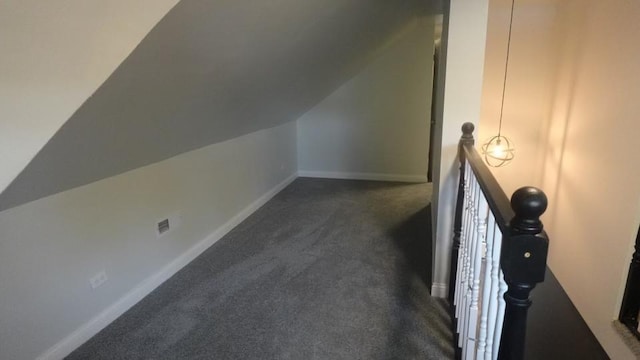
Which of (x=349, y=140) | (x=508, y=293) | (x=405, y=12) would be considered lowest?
(x=349, y=140)

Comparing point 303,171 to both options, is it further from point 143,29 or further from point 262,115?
point 143,29

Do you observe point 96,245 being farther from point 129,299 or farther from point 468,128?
point 468,128

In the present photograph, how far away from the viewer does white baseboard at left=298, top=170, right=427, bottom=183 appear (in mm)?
5184

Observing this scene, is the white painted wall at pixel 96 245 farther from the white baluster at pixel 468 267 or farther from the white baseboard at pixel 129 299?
the white baluster at pixel 468 267

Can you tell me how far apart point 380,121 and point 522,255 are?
14.8 ft

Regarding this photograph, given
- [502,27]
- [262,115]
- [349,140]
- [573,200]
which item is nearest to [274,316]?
[262,115]

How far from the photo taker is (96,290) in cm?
200

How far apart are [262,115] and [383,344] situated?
229 centimetres

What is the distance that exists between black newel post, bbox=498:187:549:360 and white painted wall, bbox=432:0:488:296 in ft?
4.49

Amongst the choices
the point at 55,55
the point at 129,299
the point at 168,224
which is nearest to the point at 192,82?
the point at 55,55

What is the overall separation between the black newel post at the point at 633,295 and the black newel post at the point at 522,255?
60.2 inches

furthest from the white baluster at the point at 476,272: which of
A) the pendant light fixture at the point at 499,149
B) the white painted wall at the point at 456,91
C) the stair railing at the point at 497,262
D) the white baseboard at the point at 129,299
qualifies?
the white baseboard at the point at 129,299

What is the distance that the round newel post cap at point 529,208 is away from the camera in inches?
29.2

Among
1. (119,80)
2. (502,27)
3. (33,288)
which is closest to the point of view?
(119,80)
